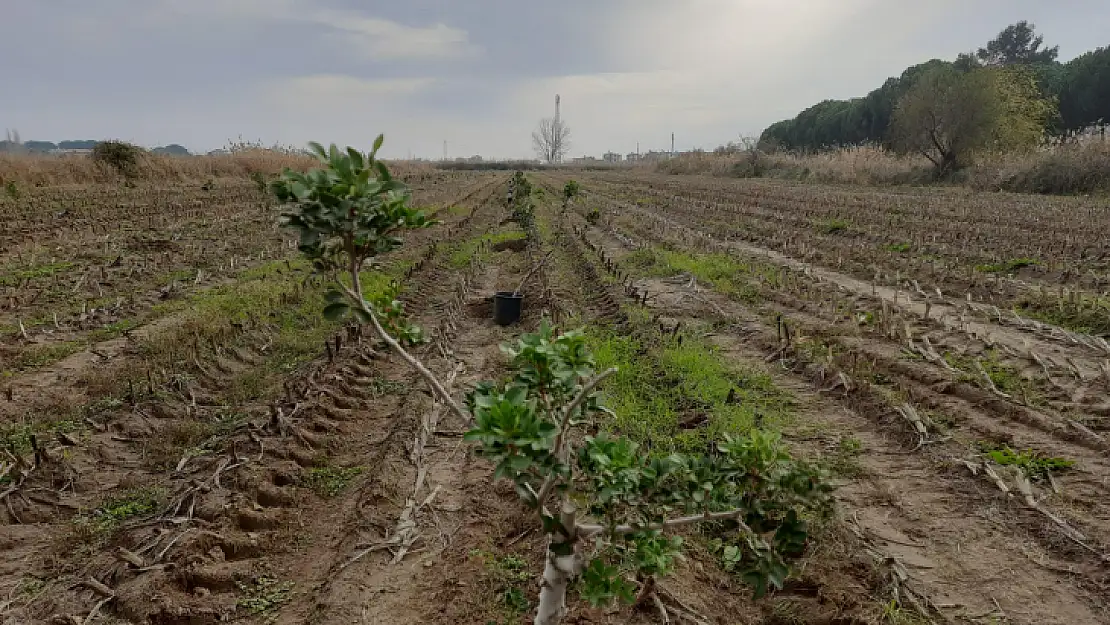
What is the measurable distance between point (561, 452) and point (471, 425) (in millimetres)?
410

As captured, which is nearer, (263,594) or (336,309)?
(336,309)

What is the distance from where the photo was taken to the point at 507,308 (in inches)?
352

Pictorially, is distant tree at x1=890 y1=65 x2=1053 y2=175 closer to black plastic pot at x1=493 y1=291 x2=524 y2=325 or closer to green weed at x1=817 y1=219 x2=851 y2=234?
green weed at x1=817 y1=219 x2=851 y2=234

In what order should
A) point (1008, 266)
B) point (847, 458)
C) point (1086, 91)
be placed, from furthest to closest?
point (1086, 91), point (1008, 266), point (847, 458)

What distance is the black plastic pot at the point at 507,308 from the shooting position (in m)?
8.94

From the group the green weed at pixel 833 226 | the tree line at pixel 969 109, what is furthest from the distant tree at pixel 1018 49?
the green weed at pixel 833 226

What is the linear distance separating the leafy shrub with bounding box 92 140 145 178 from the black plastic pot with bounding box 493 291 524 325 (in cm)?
2235

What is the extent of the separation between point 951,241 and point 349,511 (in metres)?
12.3

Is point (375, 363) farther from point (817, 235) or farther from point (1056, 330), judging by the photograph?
point (817, 235)

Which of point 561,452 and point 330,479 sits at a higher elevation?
point 561,452

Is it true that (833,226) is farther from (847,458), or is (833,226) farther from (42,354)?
(42,354)

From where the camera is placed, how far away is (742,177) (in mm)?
39750

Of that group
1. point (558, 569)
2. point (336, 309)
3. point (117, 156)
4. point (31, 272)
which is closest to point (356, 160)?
point (336, 309)

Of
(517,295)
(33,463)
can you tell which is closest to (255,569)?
(33,463)
